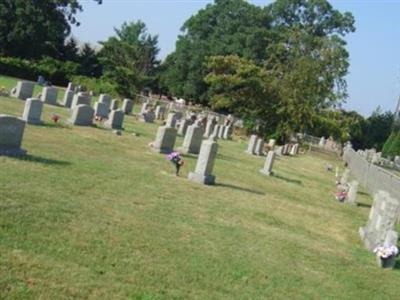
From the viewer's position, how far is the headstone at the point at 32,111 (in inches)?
808

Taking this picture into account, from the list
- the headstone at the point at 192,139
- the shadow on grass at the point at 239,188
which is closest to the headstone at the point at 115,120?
the headstone at the point at 192,139

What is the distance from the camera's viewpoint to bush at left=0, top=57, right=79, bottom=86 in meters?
54.9

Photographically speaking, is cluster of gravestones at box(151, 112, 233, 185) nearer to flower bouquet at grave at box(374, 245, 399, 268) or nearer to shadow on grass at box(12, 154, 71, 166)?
shadow on grass at box(12, 154, 71, 166)

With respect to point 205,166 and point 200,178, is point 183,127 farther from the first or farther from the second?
point 200,178

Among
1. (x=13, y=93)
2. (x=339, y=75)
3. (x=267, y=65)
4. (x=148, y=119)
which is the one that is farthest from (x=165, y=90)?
(x=13, y=93)

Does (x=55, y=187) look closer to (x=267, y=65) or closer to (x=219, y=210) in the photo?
(x=219, y=210)

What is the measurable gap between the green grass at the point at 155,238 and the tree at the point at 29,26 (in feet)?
158

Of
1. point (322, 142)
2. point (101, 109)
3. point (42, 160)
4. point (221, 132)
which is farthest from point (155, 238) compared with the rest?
point (322, 142)

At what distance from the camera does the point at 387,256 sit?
11367mm

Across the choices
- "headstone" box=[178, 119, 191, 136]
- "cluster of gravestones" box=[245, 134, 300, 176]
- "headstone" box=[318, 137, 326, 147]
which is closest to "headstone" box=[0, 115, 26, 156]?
"cluster of gravestones" box=[245, 134, 300, 176]

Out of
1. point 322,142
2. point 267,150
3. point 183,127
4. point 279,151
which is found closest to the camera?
point 183,127

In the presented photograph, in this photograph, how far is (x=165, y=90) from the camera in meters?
83.5

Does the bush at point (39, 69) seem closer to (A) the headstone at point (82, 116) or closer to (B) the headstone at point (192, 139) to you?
(A) the headstone at point (82, 116)

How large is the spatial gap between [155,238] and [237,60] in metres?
39.7
